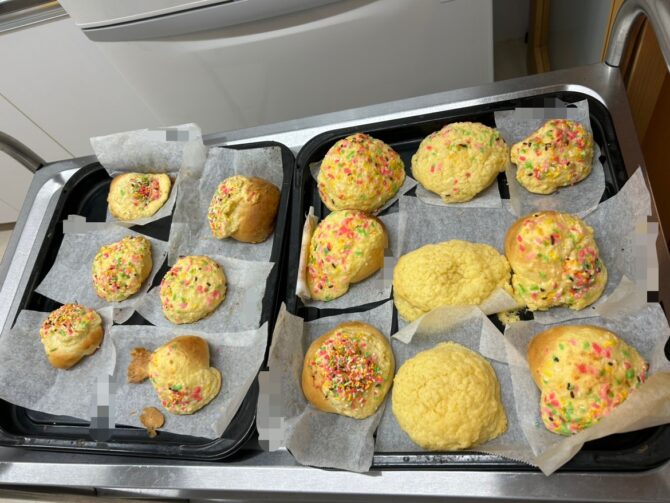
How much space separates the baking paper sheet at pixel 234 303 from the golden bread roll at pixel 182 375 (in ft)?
0.31

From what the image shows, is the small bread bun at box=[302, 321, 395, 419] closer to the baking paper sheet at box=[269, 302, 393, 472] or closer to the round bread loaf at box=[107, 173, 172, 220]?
the baking paper sheet at box=[269, 302, 393, 472]

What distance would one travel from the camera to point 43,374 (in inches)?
55.3

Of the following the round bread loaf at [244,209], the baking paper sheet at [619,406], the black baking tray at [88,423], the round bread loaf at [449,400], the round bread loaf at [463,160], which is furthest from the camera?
the round bread loaf at [244,209]

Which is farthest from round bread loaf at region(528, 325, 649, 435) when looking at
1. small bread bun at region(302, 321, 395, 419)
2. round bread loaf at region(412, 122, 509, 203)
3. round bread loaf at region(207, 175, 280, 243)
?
round bread loaf at region(207, 175, 280, 243)

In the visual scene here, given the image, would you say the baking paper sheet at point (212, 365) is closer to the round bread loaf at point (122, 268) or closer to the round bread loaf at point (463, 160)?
the round bread loaf at point (122, 268)

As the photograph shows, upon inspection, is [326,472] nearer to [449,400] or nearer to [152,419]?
[449,400]

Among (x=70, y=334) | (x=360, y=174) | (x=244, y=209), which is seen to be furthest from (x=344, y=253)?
(x=70, y=334)

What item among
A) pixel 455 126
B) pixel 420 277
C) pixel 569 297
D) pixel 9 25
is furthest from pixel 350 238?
pixel 9 25

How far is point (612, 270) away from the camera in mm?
1117

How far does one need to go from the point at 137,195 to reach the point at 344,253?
0.74 m

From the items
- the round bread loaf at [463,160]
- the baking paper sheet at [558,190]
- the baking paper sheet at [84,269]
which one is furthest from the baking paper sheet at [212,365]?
the baking paper sheet at [558,190]

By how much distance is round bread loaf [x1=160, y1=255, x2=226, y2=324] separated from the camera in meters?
1.35

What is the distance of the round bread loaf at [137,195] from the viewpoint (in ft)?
5.12

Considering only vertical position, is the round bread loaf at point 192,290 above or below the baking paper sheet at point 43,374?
above
